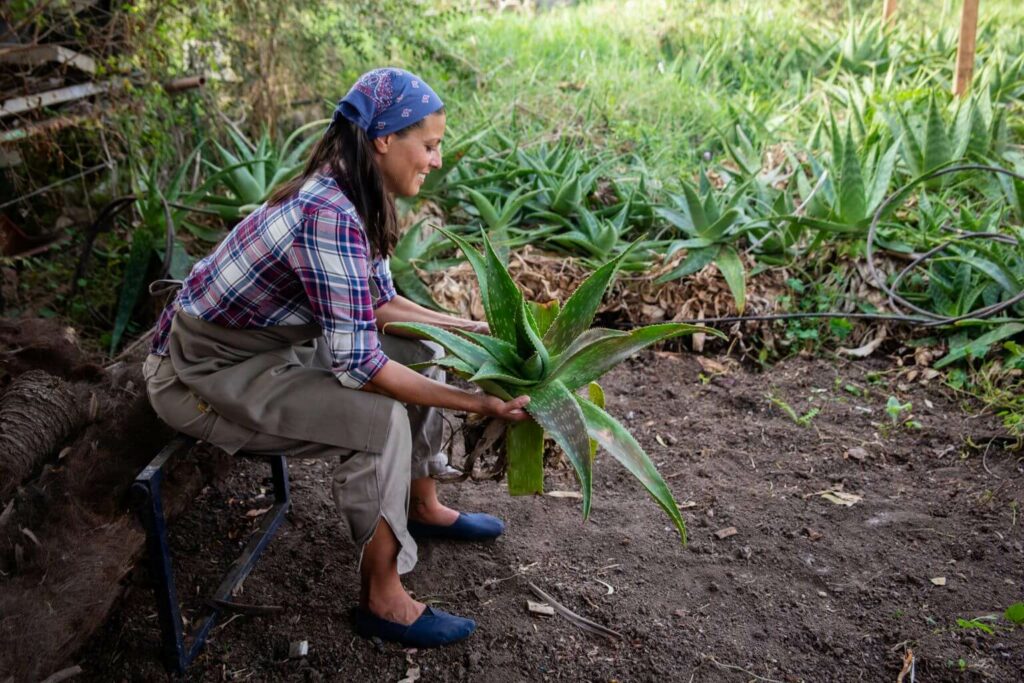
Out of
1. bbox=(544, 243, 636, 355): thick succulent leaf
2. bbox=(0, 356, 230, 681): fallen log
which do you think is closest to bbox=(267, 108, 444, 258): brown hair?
bbox=(544, 243, 636, 355): thick succulent leaf

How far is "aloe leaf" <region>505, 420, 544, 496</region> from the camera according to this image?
1990 millimetres

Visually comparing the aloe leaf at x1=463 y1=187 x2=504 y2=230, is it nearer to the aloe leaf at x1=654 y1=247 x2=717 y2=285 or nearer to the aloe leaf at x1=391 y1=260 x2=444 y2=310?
the aloe leaf at x1=391 y1=260 x2=444 y2=310

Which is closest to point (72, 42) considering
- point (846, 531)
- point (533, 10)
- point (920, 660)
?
point (846, 531)

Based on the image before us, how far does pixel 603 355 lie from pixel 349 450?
0.63 metres

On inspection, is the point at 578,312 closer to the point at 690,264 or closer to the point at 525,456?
the point at 525,456

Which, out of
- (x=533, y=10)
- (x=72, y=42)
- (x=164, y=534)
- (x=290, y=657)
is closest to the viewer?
(x=164, y=534)

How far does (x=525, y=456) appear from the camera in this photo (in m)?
2.01

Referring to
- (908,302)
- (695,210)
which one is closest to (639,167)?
(695,210)

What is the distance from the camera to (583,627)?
2152 millimetres

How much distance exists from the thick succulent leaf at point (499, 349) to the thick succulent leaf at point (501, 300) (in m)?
0.05

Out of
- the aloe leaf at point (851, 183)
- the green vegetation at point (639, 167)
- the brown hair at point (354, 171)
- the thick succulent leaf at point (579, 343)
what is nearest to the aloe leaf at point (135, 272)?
the green vegetation at point (639, 167)

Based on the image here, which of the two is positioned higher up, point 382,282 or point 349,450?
point 382,282

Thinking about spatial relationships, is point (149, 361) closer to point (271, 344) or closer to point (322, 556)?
point (271, 344)

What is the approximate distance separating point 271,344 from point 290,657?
78 centimetres
